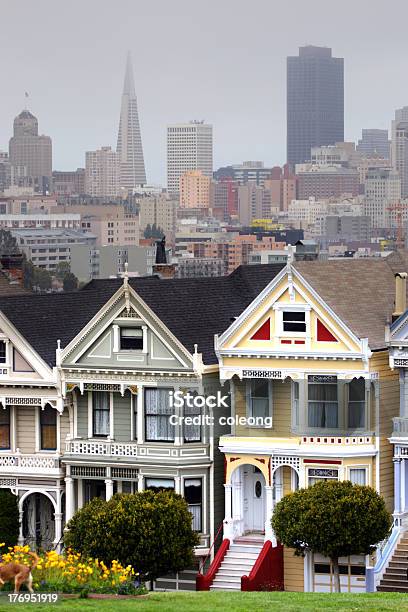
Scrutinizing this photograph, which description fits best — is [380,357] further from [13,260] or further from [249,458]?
[13,260]

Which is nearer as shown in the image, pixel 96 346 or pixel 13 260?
pixel 96 346

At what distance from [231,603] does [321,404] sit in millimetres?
11456

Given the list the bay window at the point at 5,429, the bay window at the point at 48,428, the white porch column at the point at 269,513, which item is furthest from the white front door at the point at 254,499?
the bay window at the point at 5,429

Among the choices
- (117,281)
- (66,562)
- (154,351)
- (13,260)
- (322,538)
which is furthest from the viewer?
(13,260)

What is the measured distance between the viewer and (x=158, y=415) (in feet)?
160

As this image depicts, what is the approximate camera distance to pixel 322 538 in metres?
45.4

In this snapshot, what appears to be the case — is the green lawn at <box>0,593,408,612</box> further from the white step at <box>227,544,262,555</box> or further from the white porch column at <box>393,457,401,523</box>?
the white step at <box>227,544,262,555</box>

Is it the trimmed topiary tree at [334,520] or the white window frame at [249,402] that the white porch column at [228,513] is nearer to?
the white window frame at [249,402]

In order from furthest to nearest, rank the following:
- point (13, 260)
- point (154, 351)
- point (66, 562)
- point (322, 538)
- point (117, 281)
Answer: point (13, 260), point (117, 281), point (154, 351), point (322, 538), point (66, 562)

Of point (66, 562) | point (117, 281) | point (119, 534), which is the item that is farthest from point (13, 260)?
point (66, 562)

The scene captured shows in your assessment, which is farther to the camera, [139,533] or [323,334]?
[323,334]

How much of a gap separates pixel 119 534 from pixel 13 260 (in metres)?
17.7

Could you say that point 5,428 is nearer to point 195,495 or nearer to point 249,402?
point 195,495

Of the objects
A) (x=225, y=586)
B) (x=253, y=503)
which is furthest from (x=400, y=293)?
(x=225, y=586)
